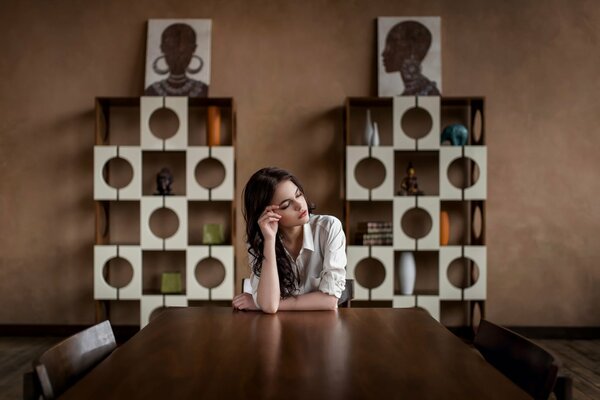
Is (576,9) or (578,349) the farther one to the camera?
(576,9)

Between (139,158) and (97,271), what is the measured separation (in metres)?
0.86

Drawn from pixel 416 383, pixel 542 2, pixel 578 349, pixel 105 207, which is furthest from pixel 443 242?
pixel 416 383

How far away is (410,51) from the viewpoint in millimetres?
4094

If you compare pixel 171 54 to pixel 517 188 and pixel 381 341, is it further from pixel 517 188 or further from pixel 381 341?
pixel 381 341

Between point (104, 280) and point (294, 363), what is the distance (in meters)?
2.99

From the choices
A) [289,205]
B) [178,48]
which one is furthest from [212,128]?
[289,205]

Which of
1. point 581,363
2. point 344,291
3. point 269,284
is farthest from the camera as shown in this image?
point 581,363

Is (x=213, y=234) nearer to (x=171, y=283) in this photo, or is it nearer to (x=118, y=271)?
(x=171, y=283)

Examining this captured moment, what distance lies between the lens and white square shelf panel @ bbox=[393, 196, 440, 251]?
3840 mm

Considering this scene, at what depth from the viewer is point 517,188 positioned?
4.12 metres

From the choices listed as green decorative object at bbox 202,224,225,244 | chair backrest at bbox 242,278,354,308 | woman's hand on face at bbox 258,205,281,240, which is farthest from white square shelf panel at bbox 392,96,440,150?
woman's hand on face at bbox 258,205,281,240

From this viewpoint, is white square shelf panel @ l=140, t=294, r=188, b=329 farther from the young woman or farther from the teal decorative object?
the teal decorative object

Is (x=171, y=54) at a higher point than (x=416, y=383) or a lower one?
higher

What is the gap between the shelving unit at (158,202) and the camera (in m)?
3.85
